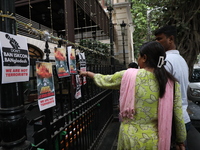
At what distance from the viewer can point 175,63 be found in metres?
2.05

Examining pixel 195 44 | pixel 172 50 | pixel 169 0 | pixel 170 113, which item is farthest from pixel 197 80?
pixel 170 113

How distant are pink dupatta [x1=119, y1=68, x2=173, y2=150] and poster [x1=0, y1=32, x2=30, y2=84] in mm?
970

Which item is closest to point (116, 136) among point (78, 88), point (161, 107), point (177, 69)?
point (78, 88)

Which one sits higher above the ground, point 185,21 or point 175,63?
point 185,21

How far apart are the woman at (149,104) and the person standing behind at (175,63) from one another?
0.55m

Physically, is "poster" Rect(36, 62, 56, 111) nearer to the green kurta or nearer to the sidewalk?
the green kurta

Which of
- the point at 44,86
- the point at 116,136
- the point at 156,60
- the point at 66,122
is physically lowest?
the point at 116,136

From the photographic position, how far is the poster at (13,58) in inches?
39.5

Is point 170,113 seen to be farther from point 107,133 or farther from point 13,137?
point 107,133

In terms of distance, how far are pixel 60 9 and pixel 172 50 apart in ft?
28.2

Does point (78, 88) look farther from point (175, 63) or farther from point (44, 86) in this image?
point (175, 63)

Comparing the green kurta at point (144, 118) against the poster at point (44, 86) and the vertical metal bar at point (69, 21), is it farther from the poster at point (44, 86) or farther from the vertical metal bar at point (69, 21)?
the vertical metal bar at point (69, 21)

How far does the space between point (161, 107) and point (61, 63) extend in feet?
3.96

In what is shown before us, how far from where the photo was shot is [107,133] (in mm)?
4051
